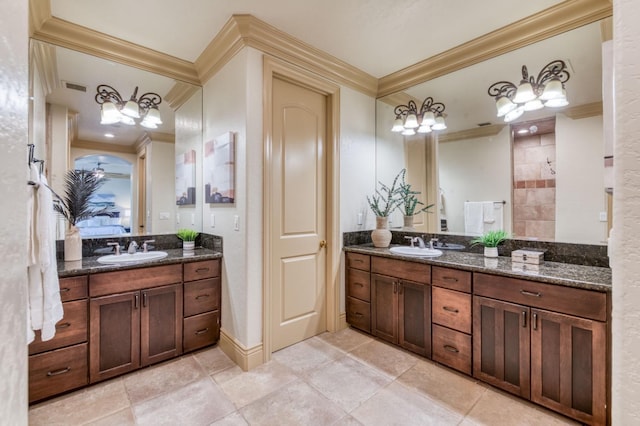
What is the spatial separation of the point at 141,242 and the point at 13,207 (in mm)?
2574

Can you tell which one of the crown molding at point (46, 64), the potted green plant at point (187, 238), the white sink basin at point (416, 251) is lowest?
the white sink basin at point (416, 251)

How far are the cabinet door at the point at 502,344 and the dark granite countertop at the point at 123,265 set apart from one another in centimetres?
212

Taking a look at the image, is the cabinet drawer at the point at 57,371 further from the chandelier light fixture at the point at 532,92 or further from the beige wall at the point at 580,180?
the chandelier light fixture at the point at 532,92

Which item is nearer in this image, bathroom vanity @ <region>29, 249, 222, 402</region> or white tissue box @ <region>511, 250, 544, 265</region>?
bathroom vanity @ <region>29, 249, 222, 402</region>

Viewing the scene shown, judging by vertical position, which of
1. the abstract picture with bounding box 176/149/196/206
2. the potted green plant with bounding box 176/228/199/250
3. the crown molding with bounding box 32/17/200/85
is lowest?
the potted green plant with bounding box 176/228/199/250

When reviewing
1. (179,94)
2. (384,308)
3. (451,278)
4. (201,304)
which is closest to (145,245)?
(201,304)

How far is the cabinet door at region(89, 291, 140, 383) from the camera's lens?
6.51 feet

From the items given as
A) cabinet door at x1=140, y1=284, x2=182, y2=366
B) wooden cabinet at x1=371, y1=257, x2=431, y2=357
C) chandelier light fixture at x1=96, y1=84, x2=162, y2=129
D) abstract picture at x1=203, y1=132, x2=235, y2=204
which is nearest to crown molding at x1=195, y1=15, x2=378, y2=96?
chandelier light fixture at x1=96, y1=84, x2=162, y2=129

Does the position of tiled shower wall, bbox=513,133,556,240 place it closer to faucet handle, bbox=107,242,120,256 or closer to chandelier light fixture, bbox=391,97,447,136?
chandelier light fixture, bbox=391,97,447,136

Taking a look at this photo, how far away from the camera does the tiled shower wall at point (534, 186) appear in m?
2.29

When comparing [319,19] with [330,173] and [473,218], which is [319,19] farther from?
[473,218]

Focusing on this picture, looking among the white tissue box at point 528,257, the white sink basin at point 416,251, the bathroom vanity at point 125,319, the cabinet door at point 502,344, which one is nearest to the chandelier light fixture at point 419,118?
the white sink basin at point 416,251

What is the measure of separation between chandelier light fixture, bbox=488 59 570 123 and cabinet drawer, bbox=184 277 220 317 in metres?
2.92

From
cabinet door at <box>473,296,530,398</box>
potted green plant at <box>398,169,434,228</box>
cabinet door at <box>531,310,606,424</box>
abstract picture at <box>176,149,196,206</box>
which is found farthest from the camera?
potted green plant at <box>398,169,434,228</box>
